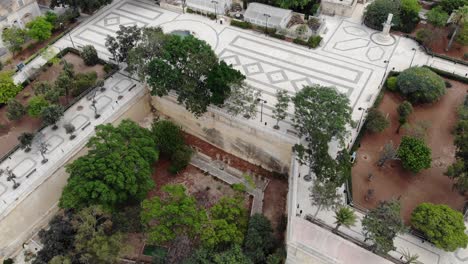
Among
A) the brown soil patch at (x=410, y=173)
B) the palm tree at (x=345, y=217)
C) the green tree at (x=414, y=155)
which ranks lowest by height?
the brown soil patch at (x=410, y=173)

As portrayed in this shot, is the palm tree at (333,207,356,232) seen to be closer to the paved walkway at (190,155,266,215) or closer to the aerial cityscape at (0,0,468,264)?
the aerial cityscape at (0,0,468,264)

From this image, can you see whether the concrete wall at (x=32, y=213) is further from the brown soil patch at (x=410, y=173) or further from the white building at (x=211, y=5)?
the brown soil patch at (x=410, y=173)

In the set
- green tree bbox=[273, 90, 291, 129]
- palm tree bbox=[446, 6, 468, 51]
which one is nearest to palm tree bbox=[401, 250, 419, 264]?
green tree bbox=[273, 90, 291, 129]

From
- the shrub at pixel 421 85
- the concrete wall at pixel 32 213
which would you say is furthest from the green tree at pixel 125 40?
the shrub at pixel 421 85

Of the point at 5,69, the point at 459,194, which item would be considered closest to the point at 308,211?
the point at 459,194

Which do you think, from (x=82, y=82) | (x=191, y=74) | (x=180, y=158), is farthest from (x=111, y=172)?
(x=82, y=82)
